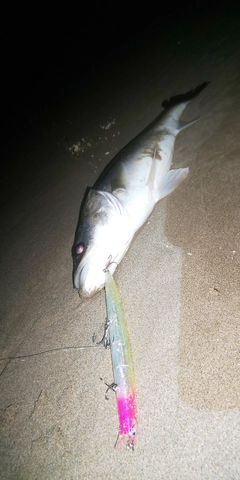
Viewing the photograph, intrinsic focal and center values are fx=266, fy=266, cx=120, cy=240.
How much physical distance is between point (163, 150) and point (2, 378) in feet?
11.5

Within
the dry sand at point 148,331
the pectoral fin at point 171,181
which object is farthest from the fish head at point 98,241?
the pectoral fin at point 171,181

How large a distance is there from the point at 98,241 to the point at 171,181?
1.38 m

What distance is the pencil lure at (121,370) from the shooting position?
1.86 meters

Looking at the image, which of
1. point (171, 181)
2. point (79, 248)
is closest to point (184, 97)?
point (171, 181)

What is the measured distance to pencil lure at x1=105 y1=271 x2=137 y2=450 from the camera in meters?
1.86

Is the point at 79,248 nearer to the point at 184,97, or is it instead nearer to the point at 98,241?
the point at 98,241

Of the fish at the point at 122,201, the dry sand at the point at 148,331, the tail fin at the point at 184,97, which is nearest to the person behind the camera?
the dry sand at the point at 148,331

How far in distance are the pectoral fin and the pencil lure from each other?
1.53m

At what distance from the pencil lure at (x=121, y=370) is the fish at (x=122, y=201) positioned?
300mm

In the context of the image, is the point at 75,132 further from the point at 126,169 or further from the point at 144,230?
the point at 144,230

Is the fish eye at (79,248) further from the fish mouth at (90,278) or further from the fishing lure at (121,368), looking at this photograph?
the fishing lure at (121,368)

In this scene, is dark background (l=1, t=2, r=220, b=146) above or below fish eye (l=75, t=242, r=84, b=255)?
above

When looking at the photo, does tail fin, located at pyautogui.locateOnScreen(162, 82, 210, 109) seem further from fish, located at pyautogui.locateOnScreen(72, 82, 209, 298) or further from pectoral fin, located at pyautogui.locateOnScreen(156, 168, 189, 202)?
pectoral fin, located at pyautogui.locateOnScreen(156, 168, 189, 202)

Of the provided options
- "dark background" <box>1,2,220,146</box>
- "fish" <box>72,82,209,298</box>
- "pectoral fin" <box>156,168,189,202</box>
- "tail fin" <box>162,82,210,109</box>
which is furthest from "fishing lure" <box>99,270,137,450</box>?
"dark background" <box>1,2,220,146</box>
